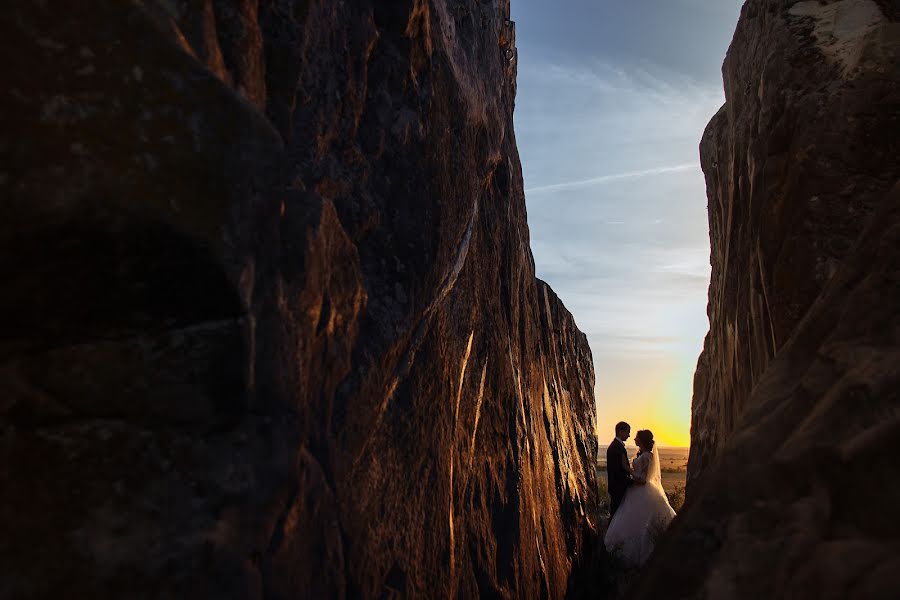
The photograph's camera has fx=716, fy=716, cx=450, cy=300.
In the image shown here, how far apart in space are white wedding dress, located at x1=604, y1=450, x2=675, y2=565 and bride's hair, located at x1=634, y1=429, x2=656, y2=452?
0.31ft

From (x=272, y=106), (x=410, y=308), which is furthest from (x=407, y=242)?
(x=272, y=106)

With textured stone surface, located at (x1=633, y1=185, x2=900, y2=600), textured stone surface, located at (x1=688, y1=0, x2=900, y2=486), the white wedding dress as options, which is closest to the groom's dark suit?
the white wedding dress

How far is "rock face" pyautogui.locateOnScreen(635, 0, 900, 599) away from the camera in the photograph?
6.56ft

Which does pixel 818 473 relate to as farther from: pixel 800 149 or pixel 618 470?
pixel 618 470

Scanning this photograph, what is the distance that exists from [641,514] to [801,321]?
5.80 m

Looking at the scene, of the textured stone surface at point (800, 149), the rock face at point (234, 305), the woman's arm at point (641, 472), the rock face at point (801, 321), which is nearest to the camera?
the rock face at point (801, 321)

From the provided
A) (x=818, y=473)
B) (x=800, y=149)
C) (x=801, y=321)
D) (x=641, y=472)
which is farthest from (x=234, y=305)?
(x=641, y=472)

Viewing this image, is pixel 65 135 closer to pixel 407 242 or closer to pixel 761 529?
pixel 407 242

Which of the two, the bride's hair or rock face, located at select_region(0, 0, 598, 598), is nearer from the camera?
rock face, located at select_region(0, 0, 598, 598)

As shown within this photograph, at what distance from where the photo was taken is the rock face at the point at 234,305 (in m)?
2.23

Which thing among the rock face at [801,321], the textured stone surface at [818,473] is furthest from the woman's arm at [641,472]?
the textured stone surface at [818,473]

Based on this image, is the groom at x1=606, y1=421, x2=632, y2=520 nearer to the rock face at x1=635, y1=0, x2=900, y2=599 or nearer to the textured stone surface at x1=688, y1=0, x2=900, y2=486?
the rock face at x1=635, y1=0, x2=900, y2=599

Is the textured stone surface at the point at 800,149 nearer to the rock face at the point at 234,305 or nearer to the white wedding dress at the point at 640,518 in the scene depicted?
the rock face at the point at 234,305

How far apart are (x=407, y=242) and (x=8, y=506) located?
243cm
